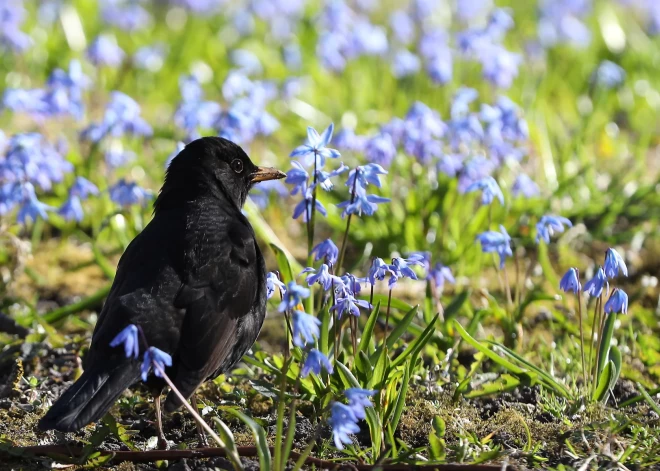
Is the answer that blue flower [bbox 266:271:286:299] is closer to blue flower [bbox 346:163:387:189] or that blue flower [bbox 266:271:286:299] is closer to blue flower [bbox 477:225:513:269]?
blue flower [bbox 346:163:387:189]

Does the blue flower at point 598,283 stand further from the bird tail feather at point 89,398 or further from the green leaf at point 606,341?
the bird tail feather at point 89,398

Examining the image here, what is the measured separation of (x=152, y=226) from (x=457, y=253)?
204 centimetres

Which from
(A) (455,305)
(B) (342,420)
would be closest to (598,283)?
(A) (455,305)

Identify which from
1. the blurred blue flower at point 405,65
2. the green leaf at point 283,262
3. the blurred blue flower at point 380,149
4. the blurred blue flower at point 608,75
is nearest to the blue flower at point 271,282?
the green leaf at point 283,262

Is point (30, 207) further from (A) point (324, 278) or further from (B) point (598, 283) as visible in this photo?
(B) point (598, 283)

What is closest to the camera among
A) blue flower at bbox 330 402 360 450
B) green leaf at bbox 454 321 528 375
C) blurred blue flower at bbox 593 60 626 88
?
blue flower at bbox 330 402 360 450

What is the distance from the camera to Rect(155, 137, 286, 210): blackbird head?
4156mm

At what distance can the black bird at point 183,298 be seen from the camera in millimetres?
3287

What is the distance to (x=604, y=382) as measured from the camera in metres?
3.75

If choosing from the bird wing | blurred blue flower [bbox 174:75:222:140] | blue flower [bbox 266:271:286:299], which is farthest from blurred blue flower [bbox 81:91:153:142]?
blue flower [bbox 266:271:286:299]

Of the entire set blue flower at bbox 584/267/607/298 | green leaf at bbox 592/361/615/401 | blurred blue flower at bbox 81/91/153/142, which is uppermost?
blurred blue flower at bbox 81/91/153/142

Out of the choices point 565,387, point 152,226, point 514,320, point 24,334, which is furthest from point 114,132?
point 565,387

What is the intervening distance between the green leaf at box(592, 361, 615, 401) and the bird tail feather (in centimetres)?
176

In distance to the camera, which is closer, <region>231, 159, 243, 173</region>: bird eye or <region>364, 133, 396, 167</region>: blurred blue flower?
<region>231, 159, 243, 173</region>: bird eye
